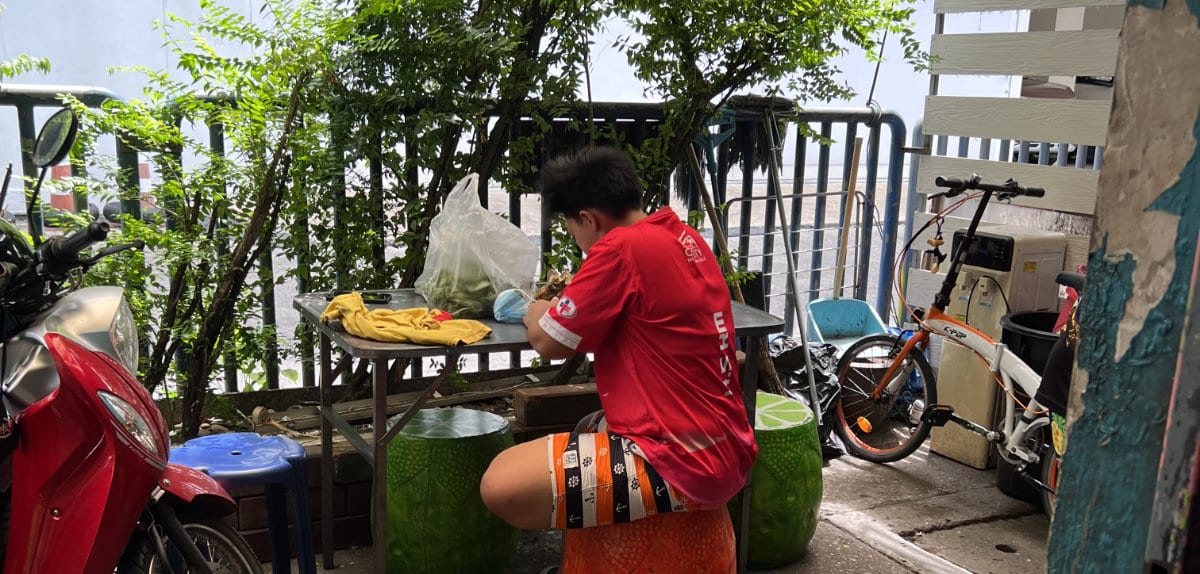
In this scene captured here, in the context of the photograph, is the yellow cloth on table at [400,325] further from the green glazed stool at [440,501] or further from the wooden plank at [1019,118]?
the wooden plank at [1019,118]

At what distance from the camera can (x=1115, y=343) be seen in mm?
1112

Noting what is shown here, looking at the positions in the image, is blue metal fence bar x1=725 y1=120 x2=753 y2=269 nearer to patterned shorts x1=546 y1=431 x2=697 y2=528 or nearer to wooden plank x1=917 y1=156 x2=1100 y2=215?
wooden plank x1=917 y1=156 x2=1100 y2=215

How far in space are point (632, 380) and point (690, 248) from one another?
42 centimetres

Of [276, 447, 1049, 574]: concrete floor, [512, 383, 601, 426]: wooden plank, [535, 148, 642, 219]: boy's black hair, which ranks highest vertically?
[535, 148, 642, 219]: boy's black hair

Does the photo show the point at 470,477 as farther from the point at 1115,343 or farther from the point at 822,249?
the point at 822,249

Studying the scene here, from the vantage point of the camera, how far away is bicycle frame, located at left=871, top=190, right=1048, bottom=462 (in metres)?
4.29

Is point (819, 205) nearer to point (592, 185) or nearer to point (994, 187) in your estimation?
point (994, 187)

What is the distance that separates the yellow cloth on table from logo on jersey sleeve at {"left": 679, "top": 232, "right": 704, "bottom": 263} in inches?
26.3

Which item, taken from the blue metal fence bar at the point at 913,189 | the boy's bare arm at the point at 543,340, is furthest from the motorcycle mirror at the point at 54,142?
the blue metal fence bar at the point at 913,189

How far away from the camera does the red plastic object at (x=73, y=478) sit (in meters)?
2.11

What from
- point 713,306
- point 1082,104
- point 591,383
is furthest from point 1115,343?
point 1082,104

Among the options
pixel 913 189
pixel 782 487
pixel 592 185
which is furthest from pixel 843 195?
pixel 592 185

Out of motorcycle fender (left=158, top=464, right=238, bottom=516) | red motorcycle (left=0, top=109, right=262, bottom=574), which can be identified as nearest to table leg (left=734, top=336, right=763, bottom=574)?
motorcycle fender (left=158, top=464, right=238, bottom=516)

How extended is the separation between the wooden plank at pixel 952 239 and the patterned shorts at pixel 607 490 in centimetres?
297
